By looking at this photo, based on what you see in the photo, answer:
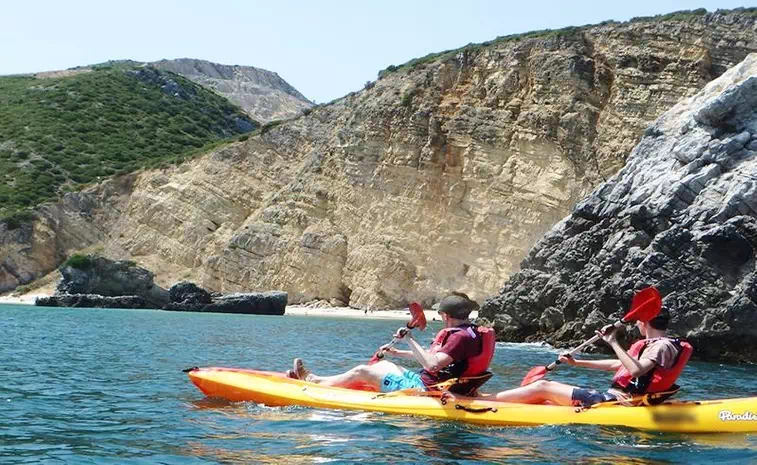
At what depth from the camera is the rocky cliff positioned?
4188cm

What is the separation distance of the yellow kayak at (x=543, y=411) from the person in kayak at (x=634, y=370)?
0.20 meters

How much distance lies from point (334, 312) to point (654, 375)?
33.9 meters

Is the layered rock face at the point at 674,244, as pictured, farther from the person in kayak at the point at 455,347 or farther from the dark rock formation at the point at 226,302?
the dark rock formation at the point at 226,302

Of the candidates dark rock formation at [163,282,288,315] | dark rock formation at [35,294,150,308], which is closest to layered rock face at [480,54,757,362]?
dark rock formation at [163,282,288,315]

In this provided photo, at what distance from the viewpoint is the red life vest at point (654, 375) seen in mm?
9406

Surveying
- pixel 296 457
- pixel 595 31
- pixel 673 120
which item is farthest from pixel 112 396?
pixel 595 31

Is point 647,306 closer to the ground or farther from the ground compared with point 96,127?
closer to the ground

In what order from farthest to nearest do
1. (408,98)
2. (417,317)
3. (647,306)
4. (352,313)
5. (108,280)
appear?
(408,98) < (108,280) < (352,313) < (417,317) < (647,306)

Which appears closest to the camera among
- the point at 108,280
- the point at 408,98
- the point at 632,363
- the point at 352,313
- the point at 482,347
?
the point at 632,363

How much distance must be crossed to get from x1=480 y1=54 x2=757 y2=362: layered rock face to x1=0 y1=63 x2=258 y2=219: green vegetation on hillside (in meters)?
34.4

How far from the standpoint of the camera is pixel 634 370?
9242mm

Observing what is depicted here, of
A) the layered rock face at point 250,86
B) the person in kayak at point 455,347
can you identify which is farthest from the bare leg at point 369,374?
the layered rock face at point 250,86

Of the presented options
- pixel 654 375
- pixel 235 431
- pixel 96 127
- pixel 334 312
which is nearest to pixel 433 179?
pixel 334 312

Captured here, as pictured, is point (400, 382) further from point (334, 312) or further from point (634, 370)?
point (334, 312)
